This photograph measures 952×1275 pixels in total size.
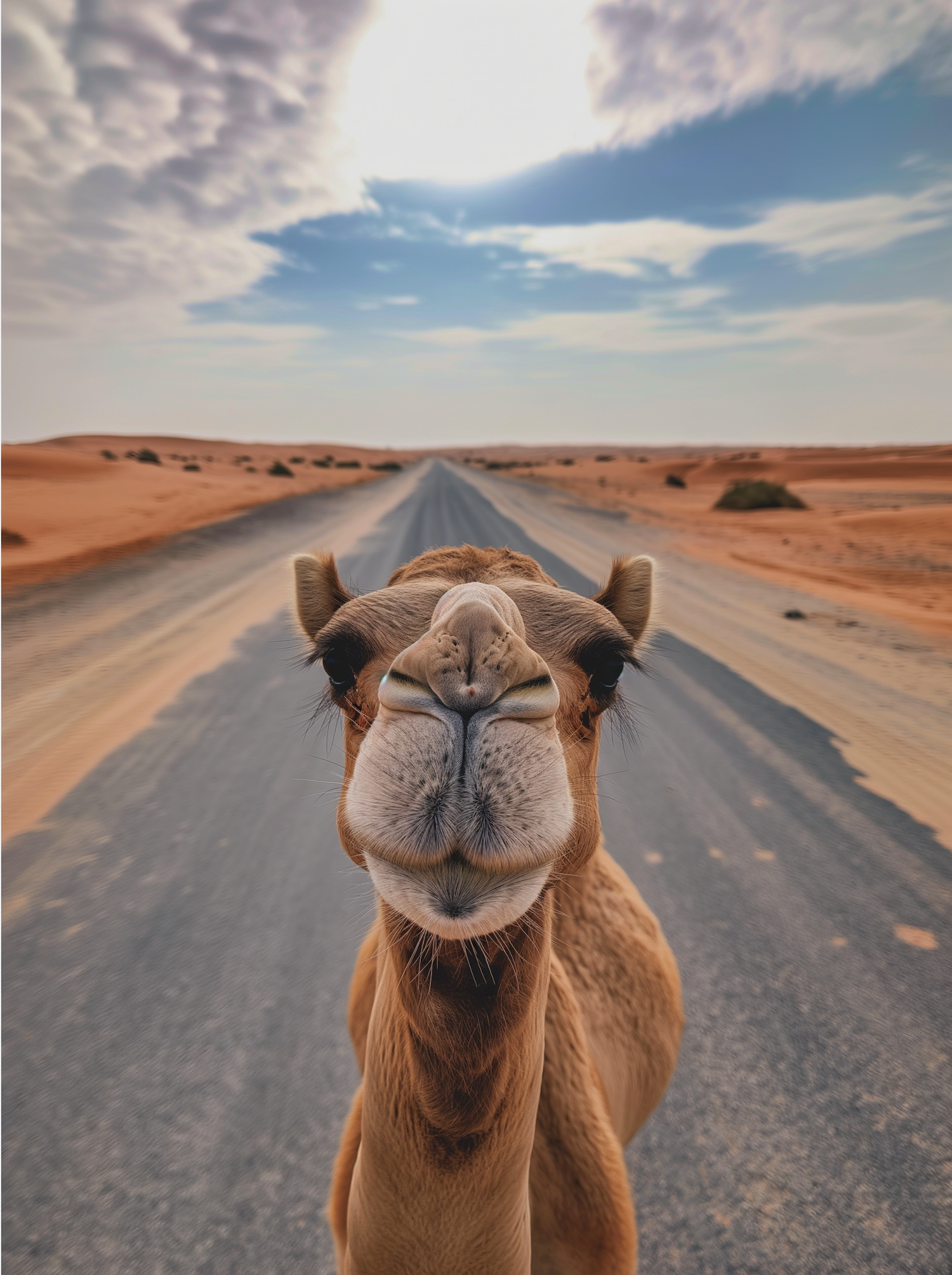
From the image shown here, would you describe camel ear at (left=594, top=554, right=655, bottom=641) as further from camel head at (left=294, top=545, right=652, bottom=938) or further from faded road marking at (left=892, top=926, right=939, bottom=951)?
faded road marking at (left=892, top=926, right=939, bottom=951)

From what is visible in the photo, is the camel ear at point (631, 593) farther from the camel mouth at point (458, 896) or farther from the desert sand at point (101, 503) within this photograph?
the desert sand at point (101, 503)

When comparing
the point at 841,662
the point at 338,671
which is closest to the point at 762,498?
the point at 841,662

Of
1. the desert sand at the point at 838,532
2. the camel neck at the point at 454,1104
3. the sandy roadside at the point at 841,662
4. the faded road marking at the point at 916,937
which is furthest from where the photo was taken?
the desert sand at the point at 838,532

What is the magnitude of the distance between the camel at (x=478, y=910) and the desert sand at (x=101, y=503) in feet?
41.2

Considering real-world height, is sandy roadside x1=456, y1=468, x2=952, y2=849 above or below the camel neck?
below

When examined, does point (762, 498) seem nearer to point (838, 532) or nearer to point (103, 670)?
point (838, 532)

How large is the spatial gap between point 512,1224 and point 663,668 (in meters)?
7.02

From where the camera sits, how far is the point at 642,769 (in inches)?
232

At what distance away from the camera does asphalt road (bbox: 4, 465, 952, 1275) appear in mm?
2457

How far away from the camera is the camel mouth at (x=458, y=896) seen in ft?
4.10

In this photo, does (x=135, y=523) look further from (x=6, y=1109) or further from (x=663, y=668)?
(x=6, y=1109)

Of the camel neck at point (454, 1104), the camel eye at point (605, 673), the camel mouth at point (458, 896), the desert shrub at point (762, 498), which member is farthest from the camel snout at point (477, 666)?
the desert shrub at point (762, 498)

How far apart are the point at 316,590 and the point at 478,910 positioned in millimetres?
1331

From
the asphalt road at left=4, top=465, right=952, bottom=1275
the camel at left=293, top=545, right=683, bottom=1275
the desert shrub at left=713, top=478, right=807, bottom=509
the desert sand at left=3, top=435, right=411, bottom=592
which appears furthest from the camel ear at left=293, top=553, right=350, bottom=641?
the desert shrub at left=713, top=478, right=807, bottom=509
